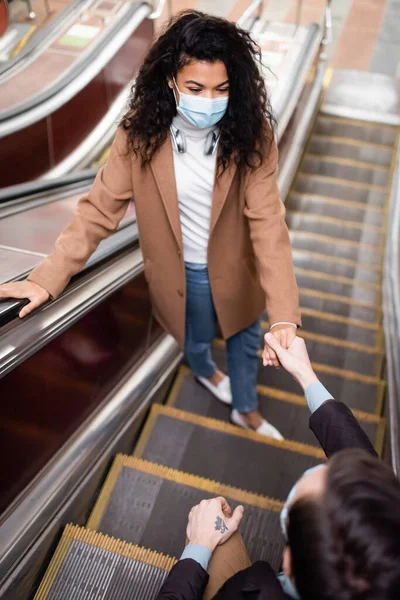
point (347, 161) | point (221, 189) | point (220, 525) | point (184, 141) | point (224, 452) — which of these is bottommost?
point (347, 161)

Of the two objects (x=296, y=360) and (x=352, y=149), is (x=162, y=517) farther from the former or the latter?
(x=352, y=149)

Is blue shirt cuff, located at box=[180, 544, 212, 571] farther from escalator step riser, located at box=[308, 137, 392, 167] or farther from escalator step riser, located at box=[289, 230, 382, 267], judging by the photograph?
escalator step riser, located at box=[308, 137, 392, 167]

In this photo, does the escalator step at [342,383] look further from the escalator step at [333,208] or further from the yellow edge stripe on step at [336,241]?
the escalator step at [333,208]

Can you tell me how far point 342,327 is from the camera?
142 inches

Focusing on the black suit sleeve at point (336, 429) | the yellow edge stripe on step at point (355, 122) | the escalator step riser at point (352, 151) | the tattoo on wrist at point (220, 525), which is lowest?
the escalator step riser at point (352, 151)

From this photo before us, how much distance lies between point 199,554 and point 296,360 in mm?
542

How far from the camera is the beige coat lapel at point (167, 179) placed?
1.62 metres

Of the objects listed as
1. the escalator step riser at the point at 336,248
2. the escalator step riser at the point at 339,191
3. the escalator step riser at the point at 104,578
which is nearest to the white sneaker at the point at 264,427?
the escalator step riser at the point at 104,578

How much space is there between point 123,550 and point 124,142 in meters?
1.29

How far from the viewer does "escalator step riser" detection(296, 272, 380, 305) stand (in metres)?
3.97

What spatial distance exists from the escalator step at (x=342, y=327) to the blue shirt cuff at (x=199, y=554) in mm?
2385

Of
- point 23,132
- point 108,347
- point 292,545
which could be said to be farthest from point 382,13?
point 292,545

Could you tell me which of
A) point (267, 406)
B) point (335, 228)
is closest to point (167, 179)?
point (267, 406)

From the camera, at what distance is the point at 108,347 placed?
2.30m
